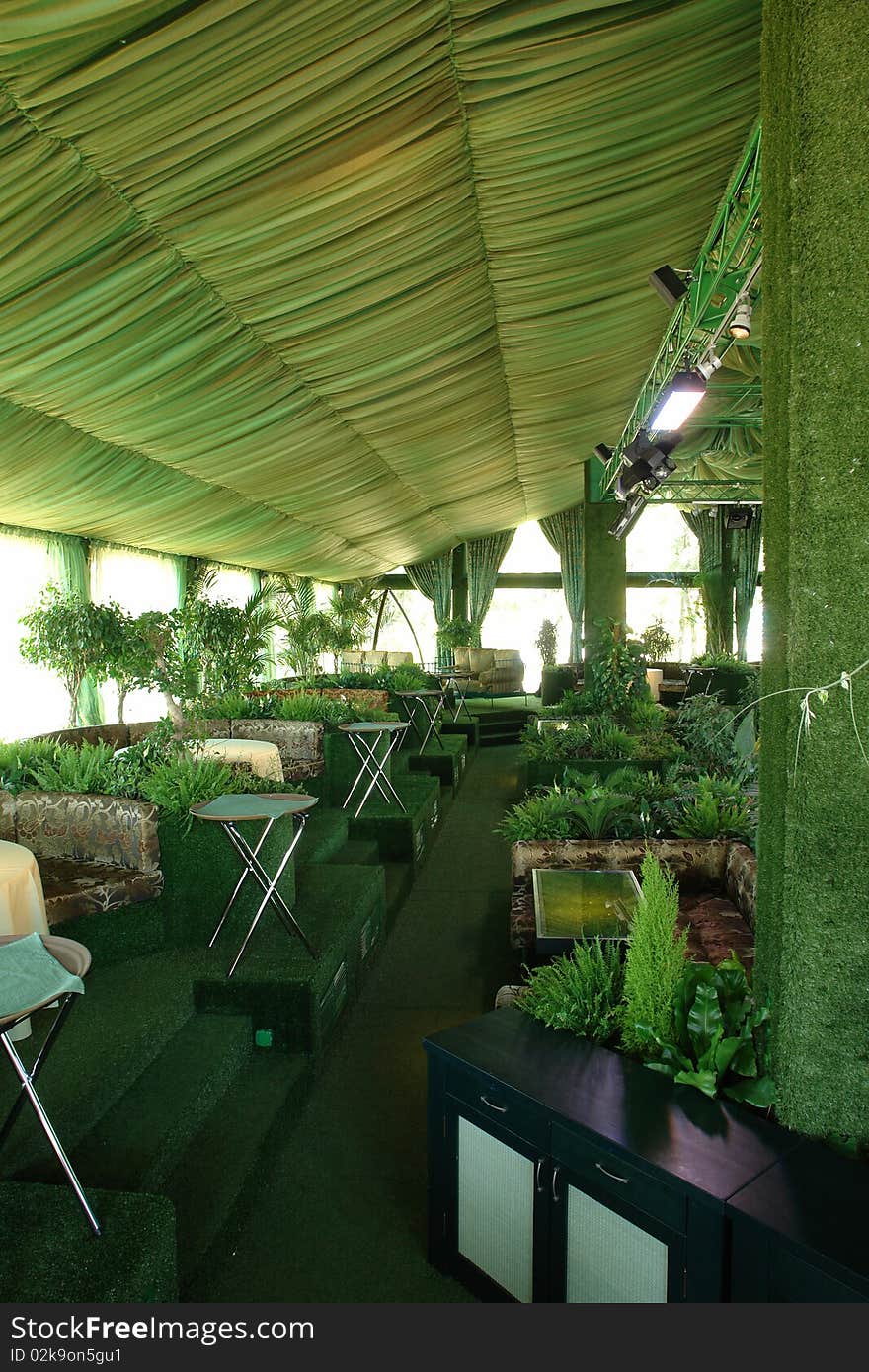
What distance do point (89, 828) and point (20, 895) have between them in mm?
1113

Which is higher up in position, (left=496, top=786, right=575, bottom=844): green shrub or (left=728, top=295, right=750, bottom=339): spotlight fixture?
(left=728, top=295, right=750, bottom=339): spotlight fixture

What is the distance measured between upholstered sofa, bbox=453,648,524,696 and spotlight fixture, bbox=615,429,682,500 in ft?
23.3

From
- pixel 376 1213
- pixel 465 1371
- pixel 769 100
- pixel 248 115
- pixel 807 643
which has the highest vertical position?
pixel 248 115

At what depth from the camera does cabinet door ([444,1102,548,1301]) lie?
6.16 ft

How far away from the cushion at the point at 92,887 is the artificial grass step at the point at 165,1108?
707 millimetres

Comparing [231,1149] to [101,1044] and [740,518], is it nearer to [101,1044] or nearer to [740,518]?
[101,1044]

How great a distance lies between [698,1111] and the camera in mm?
1801

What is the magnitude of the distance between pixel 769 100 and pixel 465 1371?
9.03 ft

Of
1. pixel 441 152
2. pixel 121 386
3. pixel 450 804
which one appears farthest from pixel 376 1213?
pixel 450 804

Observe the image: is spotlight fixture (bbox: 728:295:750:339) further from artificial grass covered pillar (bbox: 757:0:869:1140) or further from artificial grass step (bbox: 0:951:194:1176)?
artificial grass step (bbox: 0:951:194:1176)

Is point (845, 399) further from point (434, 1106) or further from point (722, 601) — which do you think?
point (722, 601)

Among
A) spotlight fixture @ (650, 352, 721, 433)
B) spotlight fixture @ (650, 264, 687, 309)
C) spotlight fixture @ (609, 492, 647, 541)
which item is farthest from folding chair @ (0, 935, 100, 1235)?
spotlight fixture @ (609, 492, 647, 541)

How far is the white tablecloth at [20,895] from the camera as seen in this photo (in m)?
2.65

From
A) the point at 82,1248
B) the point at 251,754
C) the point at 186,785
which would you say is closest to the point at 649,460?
the point at 251,754
